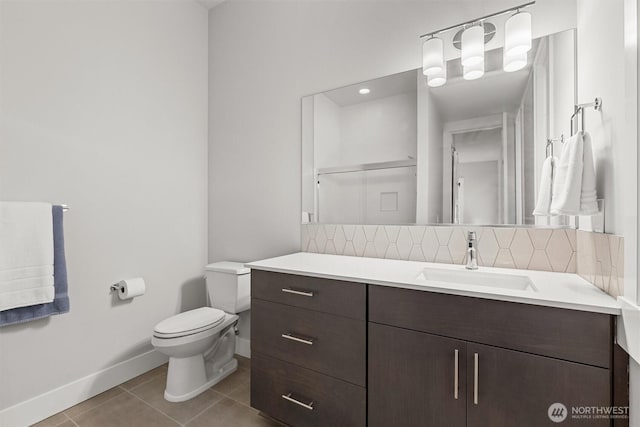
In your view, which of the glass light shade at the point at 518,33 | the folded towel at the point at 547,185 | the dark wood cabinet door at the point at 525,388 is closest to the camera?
the dark wood cabinet door at the point at 525,388

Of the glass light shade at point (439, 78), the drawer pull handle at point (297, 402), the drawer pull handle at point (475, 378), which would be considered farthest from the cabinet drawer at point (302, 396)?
the glass light shade at point (439, 78)

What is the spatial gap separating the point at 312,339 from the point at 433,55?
157cm

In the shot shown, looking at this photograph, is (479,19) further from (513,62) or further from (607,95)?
(607,95)

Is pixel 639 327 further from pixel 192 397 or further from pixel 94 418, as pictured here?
pixel 94 418

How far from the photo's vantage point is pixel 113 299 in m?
2.00

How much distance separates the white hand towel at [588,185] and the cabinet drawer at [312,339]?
91 centimetres

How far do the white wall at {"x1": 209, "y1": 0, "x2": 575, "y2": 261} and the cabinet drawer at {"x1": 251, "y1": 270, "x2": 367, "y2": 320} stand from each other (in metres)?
0.63

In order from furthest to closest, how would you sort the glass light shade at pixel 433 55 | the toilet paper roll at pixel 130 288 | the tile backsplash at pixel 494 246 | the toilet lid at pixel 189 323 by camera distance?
1. the toilet paper roll at pixel 130 288
2. the toilet lid at pixel 189 323
3. the glass light shade at pixel 433 55
4. the tile backsplash at pixel 494 246

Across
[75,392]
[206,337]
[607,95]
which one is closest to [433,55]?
[607,95]

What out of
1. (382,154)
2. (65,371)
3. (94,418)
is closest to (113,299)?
(65,371)

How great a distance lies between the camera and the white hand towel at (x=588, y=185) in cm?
104

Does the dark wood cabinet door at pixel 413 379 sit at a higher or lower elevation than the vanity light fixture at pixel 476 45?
lower

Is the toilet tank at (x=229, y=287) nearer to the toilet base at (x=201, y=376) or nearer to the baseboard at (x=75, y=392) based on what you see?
the toilet base at (x=201, y=376)

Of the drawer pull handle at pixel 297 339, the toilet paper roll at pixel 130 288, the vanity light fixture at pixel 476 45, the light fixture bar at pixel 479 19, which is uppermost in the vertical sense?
the light fixture bar at pixel 479 19
